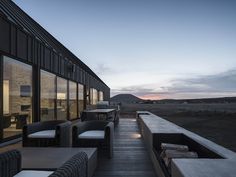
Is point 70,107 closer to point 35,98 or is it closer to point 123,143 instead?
point 35,98

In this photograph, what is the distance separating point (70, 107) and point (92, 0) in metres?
5.75

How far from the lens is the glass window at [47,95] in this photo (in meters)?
9.23

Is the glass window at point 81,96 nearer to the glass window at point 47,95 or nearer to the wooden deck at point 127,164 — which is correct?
the glass window at point 47,95

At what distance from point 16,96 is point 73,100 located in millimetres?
6800

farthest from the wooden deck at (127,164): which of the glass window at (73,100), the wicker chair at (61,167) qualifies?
the glass window at (73,100)

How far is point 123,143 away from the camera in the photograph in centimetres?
730

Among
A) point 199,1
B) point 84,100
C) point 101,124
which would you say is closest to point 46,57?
point 101,124

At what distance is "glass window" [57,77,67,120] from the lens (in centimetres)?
1125

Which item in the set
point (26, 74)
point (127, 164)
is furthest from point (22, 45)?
point (127, 164)

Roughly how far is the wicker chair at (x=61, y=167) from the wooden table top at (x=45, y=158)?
0.56m

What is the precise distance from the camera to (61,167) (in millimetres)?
2117

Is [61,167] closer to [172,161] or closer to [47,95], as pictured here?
[172,161]

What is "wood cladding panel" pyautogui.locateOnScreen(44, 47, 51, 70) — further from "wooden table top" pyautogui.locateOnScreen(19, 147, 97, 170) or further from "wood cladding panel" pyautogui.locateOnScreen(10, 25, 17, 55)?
"wooden table top" pyautogui.locateOnScreen(19, 147, 97, 170)

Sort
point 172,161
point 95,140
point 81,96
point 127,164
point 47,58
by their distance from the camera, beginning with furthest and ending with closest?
point 81,96
point 47,58
point 95,140
point 127,164
point 172,161
